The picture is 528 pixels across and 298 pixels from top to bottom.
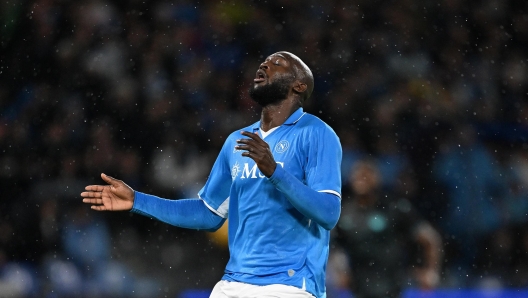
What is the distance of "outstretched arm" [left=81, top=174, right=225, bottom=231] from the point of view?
336 cm

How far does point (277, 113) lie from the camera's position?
133 inches

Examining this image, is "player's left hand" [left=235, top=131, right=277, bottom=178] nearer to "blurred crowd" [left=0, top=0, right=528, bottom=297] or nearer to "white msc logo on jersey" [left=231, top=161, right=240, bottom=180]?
"white msc logo on jersey" [left=231, top=161, right=240, bottom=180]

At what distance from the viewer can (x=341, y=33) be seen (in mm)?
8211

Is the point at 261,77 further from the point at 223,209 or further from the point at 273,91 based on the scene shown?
the point at 223,209

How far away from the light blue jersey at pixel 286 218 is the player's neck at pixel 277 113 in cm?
5

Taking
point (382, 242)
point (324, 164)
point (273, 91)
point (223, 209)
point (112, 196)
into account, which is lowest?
point (382, 242)

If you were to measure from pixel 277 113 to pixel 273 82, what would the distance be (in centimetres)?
14

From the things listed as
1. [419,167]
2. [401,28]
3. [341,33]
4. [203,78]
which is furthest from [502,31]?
[203,78]

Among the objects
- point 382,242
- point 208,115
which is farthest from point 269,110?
point 208,115

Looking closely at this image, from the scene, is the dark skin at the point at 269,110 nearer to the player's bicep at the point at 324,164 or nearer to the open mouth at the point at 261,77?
the open mouth at the point at 261,77

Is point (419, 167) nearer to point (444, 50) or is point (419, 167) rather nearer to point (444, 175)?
point (444, 175)

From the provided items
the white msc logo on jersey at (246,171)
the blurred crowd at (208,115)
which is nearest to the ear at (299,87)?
the white msc logo on jersey at (246,171)

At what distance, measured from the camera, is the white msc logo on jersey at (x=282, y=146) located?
3191mm

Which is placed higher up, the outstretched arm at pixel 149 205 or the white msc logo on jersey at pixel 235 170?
the white msc logo on jersey at pixel 235 170
